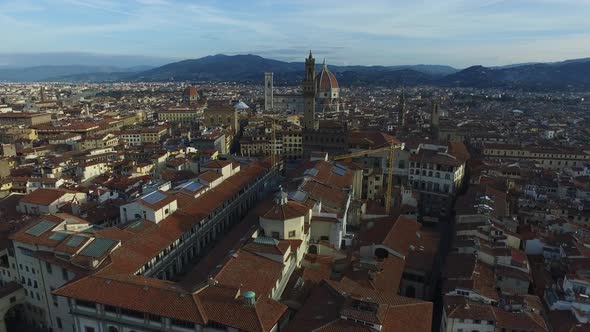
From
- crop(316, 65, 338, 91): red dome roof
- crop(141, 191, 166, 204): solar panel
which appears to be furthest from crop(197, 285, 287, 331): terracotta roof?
crop(316, 65, 338, 91): red dome roof

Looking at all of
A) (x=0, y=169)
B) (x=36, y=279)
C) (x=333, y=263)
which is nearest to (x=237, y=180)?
(x=333, y=263)

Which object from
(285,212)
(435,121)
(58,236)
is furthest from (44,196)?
(435,121)

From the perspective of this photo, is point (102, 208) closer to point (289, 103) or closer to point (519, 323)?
point (519, 323)

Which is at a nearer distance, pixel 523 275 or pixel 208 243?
pixel 523 275

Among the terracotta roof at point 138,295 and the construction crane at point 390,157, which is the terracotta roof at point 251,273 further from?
the construction crane at point 390,157

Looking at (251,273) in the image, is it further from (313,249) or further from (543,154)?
(543,154)

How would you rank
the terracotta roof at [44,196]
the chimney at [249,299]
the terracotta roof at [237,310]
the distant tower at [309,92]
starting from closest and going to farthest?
the terracotta roof at [237,310] < the chimney at [249,299] < the terracotta roof at [44,196] < the distant tower at [309,92]

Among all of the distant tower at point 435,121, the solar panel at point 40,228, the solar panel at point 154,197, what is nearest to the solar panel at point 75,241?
the solar panel at point 40,228
